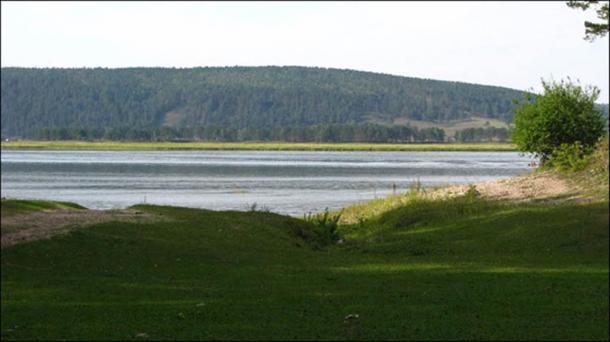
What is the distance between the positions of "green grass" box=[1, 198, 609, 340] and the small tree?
14021 millimetres

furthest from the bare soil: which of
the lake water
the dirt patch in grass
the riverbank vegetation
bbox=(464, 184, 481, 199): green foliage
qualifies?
the dirt patch in grass

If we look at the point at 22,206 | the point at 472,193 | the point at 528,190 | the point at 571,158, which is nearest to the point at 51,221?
the point at 22,206

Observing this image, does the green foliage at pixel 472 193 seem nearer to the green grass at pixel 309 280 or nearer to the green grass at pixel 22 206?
the green grass at pixel 309 280

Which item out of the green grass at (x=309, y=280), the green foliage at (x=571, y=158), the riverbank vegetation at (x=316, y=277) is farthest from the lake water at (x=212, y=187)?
the green grass at (x=309, y=280)

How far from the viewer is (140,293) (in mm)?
21547

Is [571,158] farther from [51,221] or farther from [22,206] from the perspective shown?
[22,206]

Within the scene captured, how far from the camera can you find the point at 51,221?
30.2 m

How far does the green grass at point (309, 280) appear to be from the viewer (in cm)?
1772

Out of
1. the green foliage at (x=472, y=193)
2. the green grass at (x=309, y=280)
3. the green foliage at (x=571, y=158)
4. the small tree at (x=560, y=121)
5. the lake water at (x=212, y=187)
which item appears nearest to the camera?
the green grass at (x=309, y=280)

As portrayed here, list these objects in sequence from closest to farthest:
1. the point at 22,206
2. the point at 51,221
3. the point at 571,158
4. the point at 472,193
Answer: the point at 51,221 < the point at 22,206 < the point at 472,193 < the point at 571,158

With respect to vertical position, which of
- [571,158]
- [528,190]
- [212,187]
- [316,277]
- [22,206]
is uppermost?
[571,158]

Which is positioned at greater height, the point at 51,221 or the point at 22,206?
the point at 22,206

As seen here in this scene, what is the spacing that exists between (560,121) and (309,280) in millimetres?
31712

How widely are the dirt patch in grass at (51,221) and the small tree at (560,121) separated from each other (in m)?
25.8
